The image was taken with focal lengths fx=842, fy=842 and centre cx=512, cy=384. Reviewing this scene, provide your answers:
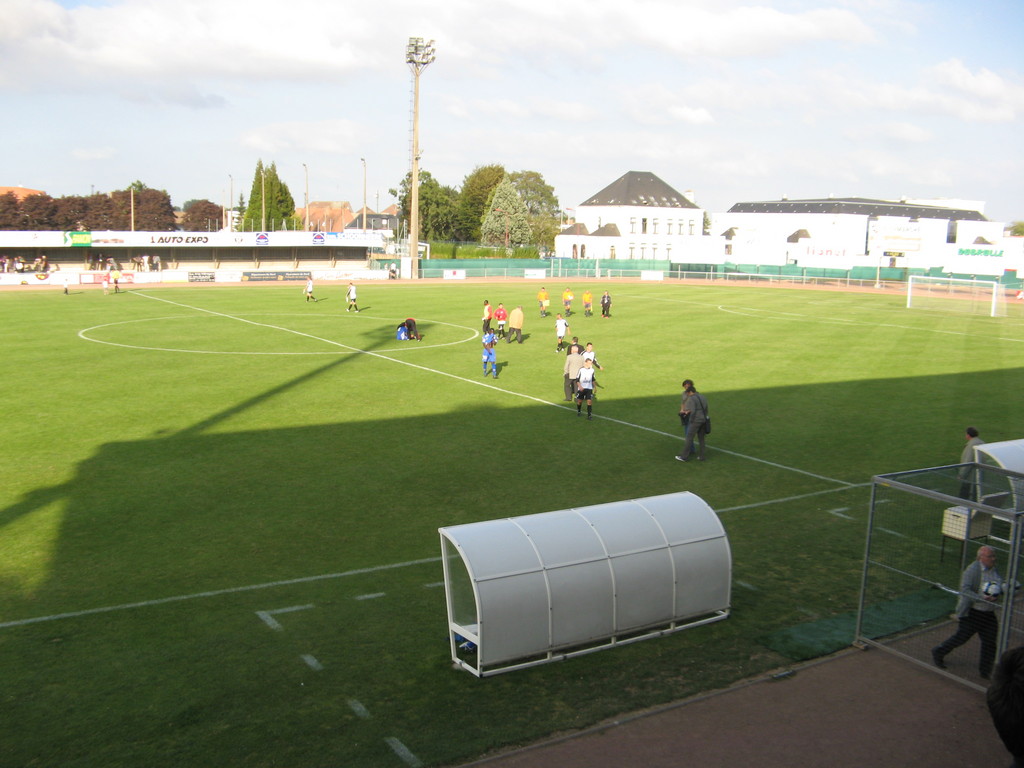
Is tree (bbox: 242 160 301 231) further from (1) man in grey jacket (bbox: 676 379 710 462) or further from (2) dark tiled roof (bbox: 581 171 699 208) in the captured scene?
(1) man in grey jacket (bbox: 676 379 710 462)

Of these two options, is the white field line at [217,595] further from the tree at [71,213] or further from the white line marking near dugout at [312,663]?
the tree at [71,213]

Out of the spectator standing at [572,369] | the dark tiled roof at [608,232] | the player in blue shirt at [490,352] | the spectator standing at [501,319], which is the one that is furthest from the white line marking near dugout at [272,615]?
the dark tiled roof at [608,232]

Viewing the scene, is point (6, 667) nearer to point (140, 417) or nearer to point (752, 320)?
point (140, 417)

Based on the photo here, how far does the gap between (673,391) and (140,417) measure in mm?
14985

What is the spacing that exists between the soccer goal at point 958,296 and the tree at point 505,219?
59.5 m

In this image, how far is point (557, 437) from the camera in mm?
19859

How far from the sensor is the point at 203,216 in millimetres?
163125

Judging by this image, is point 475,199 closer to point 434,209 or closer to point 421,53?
point 434,209

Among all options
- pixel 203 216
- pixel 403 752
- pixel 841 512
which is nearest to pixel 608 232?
pixel 203 216

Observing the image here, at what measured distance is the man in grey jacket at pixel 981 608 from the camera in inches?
363

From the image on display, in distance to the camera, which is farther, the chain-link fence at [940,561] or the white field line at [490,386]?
the white field line at [490,386]

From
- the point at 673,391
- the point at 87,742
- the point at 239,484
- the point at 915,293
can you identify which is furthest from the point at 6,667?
the point at 915,293

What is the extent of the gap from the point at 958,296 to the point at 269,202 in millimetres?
99139

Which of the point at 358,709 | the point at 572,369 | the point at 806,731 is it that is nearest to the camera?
the point at 806,731
